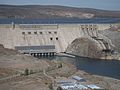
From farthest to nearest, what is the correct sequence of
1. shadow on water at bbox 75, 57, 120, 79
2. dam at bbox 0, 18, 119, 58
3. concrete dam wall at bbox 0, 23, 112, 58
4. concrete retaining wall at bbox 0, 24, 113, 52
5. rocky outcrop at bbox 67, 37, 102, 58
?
concrete retaining wall at bbox 0, 24, 113, 52 → concrete dam wall at bbox 0, 23, 112, 58 → dam at bbox 0, 18, 119, 58 → rocky outcrop at bbox 67, 37, 102, 58 → shadow on water at bbox 75, 57, 120, 79

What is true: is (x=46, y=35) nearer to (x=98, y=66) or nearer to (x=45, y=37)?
(x=45, y=37)

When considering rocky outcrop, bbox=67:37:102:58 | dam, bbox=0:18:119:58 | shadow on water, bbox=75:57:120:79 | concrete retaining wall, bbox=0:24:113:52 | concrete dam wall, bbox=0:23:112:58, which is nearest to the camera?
shadow on water, bbox=75:57:120:79

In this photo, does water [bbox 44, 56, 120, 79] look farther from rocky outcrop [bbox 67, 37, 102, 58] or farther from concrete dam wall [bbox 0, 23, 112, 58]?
concrete dam wall [bbox 0, 23, 112, 58]

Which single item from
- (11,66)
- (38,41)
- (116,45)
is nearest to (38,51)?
(38,41)

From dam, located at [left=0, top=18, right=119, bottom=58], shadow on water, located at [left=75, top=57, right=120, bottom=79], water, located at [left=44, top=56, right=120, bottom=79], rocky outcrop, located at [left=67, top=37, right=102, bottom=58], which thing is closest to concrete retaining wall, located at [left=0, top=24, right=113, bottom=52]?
dam, located at [left=0, top=18, right=119, bottom=58]

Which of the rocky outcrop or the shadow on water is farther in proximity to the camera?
the rocky outcrop

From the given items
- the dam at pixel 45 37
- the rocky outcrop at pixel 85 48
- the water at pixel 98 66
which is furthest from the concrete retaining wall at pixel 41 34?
the water at pixel 98 66

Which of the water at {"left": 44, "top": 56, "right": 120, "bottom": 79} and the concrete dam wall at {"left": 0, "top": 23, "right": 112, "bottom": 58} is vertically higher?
the concrete dam wall at {"left": 0, "top": 23, "right": 112, "bottom": 58}

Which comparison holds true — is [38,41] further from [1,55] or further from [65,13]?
[65,13]

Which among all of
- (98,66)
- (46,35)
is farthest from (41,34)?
(98,66)
